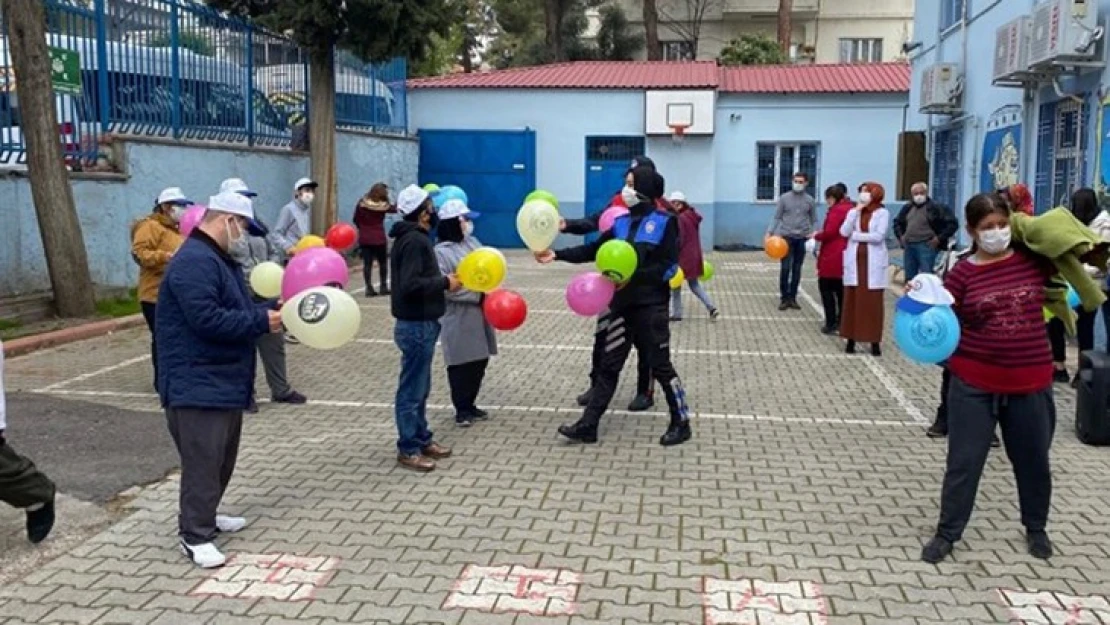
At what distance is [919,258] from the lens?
12.1 m

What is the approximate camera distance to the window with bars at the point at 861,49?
38.2 m

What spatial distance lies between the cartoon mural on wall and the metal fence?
36.2 ft

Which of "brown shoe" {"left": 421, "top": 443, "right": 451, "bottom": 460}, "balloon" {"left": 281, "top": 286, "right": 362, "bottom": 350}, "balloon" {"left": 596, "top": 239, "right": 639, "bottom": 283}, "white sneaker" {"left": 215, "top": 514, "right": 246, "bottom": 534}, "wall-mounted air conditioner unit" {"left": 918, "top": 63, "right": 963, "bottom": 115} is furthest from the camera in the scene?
"wall-mounted air conditioner unit" {"left": 918, "top": 63, "right": 963, "bottom": 115}

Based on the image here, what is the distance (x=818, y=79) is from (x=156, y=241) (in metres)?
19.4

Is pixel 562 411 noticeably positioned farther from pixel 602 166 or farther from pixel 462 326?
pixel 602 166

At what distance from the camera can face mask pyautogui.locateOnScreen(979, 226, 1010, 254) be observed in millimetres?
4691

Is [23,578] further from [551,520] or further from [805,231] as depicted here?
[805,231]

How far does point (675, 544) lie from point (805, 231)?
353 inches

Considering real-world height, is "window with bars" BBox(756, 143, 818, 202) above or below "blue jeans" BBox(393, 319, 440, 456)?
above

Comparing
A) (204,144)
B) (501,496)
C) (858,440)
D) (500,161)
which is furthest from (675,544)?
(500,161)

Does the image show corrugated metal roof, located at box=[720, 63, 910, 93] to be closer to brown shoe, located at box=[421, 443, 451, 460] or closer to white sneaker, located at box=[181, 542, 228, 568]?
brown shoe, located at box=[421, 443, 451, 460]

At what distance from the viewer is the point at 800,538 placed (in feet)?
16.9

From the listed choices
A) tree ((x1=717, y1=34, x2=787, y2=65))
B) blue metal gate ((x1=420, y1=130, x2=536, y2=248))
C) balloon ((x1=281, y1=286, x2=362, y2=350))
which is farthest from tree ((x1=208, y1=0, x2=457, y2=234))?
tree ((x1=717, y1=34, x2=787, y2=65))

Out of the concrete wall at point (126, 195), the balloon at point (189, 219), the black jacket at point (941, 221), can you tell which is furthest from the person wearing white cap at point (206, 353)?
the black jacket at point (941, 221)
